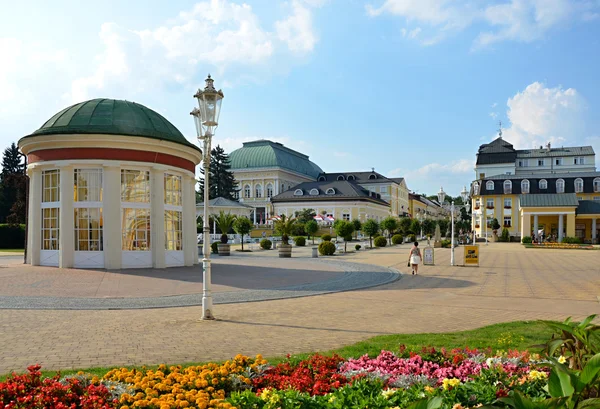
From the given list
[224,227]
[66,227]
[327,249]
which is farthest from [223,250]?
[66,227]

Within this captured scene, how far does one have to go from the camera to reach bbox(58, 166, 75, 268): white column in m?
20.1

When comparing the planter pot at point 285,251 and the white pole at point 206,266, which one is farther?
the planter pot at point 285,251

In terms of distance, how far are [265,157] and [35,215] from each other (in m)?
83.6

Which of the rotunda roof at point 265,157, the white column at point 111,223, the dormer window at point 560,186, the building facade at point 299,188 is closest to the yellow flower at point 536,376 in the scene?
the white column at point 111,223

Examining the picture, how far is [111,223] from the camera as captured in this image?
2034cm

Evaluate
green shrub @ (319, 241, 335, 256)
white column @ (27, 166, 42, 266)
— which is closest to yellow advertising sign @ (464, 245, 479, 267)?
green shrub @ (319, 241, 335, 256)

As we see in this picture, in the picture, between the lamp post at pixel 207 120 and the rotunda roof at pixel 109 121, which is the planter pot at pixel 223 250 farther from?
the lamp post at pixel 207 120

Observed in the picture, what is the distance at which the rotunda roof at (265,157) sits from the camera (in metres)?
103

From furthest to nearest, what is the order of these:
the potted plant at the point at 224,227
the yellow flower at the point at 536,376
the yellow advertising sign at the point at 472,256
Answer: the potted plant at the point at 224,227 → the yellow advertising sign at the point at 472,256 → the yellow flower at the point at 536,376

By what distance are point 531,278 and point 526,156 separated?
85.8 m

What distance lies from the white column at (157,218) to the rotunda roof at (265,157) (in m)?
80.0

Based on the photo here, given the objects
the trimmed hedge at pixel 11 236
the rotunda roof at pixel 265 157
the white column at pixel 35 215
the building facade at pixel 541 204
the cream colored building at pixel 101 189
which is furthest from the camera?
the rotunda roof at pixel 265 157

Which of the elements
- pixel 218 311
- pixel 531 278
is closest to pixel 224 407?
pixel 218 311

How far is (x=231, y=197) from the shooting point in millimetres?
93875
